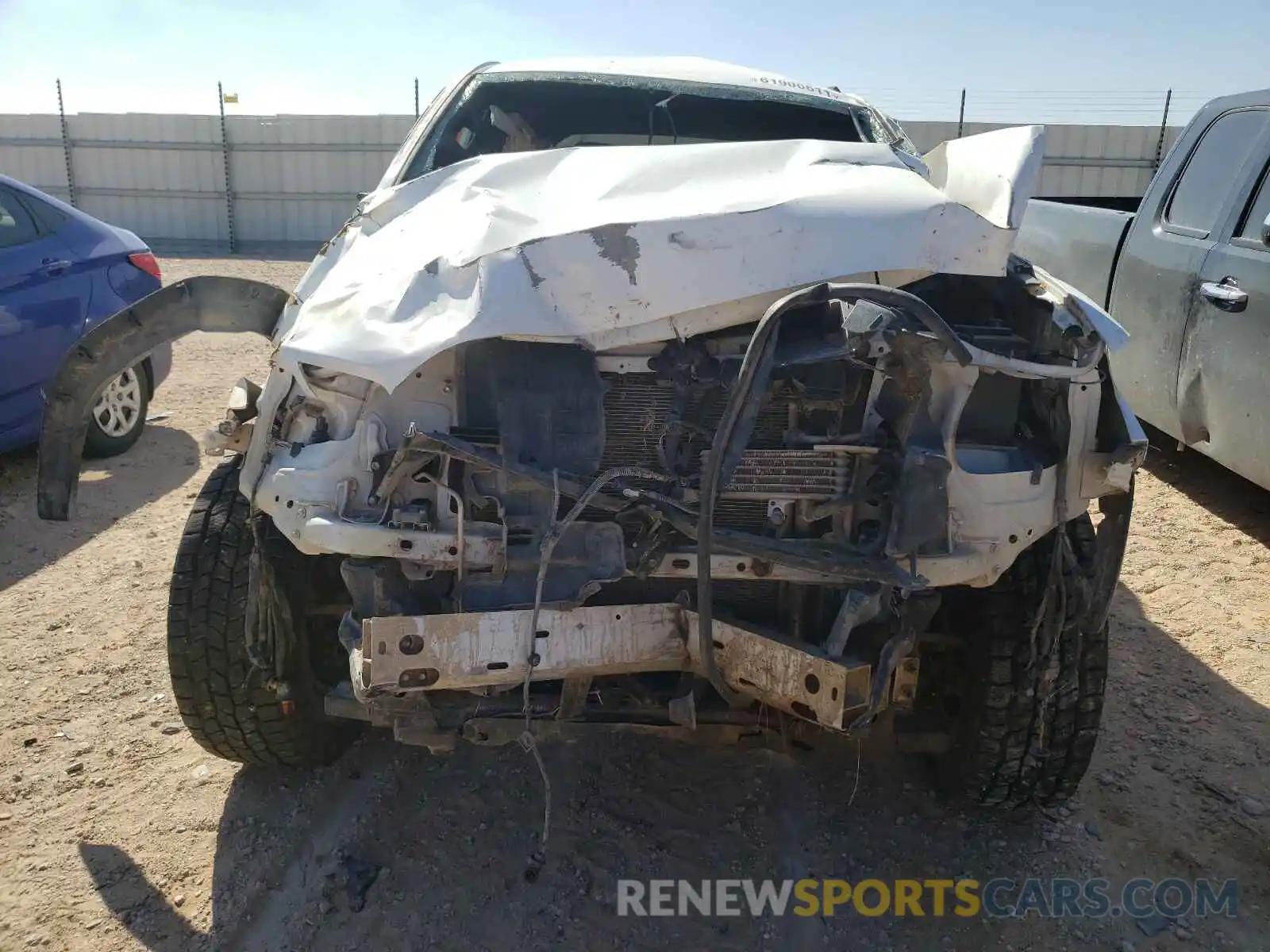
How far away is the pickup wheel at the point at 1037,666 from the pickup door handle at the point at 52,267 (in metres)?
4.64

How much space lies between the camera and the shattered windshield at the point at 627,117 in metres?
3.59

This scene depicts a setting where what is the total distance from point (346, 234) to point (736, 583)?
149cm

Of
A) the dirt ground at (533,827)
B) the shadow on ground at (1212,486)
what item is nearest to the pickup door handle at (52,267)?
the dirt ground at (533,827)

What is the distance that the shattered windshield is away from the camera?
3.59 meters

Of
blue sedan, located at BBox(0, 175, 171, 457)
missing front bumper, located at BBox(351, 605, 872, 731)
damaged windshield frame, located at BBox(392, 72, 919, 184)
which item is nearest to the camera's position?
missing front bumper, located at BBox(351, 605, 872, 731)

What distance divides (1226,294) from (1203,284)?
0.23 meters

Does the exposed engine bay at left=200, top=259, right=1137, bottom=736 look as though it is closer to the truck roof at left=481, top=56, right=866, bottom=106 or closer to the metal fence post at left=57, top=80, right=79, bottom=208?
the truck roof at left=481, top=56, right=866, bottom=106

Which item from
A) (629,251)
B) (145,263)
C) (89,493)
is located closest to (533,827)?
(629,251)

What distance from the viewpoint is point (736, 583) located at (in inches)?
93.5

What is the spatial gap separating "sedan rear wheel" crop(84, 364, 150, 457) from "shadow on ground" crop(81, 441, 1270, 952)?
3.19 meters

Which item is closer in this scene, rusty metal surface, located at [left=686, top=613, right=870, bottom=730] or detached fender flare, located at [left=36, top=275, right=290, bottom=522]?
rusty metal surface, located at [left=686, top=613, right=870, bottom=730]

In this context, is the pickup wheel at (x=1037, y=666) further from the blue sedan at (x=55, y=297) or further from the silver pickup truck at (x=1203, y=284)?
the blue sedan at (x=55, y=297)

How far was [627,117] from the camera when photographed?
383 centimetres

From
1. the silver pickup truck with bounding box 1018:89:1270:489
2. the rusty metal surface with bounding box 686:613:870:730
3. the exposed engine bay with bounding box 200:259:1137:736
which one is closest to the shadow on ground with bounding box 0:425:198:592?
the exposed engine bay with bounding box 200:259:1137:736
